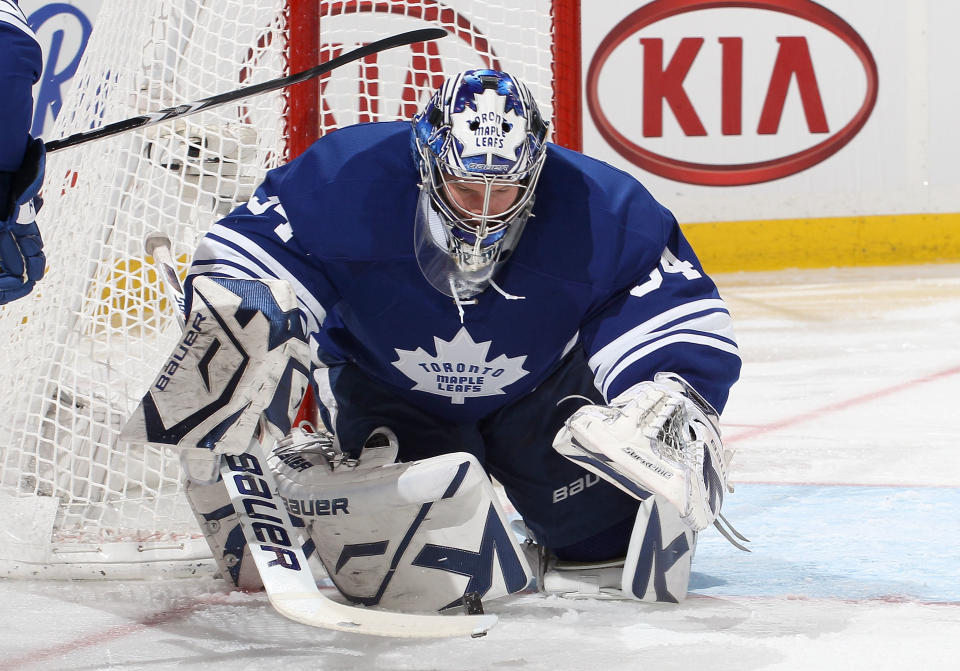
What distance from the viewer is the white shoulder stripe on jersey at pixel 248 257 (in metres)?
1.74

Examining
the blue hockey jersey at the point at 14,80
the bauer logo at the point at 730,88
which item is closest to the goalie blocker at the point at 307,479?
the blue hockey jersey at the point at 14,80

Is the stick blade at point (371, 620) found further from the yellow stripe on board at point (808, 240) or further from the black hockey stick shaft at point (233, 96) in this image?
the yellow stripe on board at point (808, 240)

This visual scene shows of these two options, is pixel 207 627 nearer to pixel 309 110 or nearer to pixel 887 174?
pixel 309 110

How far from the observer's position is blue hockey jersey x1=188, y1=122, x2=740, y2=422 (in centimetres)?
175

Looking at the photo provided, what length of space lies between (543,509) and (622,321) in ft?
1.29

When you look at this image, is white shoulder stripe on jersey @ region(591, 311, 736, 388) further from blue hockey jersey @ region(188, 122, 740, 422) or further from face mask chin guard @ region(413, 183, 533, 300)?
face mask chin guard @ region(413, 183, 533, 300)

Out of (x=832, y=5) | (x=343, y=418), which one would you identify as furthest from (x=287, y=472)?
(x=832, y=5)

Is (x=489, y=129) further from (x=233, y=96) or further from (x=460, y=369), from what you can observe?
(x=233, y=96)

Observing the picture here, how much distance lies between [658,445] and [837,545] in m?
0.74

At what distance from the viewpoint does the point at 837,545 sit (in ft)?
7.00

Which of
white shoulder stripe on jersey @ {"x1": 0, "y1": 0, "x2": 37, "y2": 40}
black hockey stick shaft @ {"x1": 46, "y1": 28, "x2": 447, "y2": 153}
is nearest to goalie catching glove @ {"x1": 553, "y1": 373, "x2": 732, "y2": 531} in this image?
black hockey stick shaft @ {"x1": 46, "y1": 28, "x2": 447, "y2": 153}

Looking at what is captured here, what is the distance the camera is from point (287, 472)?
73.6 inches

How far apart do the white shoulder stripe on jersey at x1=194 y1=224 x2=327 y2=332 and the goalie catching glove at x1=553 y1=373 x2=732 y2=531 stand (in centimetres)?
43

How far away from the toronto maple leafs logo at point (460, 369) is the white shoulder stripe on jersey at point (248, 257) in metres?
0.16
